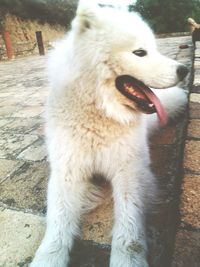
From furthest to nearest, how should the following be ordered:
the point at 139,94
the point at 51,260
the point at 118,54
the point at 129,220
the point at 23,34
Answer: the point at 23,34
the point at 139,94
the point at 118,54
the point at 129,220
the point at 51,260

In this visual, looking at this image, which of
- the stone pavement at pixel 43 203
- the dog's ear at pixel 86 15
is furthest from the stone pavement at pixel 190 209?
the dog's ear at pixel 86 15

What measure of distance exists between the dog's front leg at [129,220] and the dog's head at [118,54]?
1.55ft

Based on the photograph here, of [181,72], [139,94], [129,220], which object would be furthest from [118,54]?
[129,220]

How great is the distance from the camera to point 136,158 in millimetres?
1892

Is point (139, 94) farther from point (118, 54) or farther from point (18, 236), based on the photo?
point (18, 236)

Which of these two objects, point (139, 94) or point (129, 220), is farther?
point (139, 94)

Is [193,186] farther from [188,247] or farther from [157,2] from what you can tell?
[157,2]

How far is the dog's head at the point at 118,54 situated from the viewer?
70.7 inches

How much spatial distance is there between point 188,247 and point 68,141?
911mm

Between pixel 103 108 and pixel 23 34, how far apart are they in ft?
59.0

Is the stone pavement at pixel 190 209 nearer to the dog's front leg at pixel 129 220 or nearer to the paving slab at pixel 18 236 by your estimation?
the dog's front leg at pixel 129 220

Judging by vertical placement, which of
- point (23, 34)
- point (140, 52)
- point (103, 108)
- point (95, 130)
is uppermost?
point (140, 52)

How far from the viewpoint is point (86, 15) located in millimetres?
1794

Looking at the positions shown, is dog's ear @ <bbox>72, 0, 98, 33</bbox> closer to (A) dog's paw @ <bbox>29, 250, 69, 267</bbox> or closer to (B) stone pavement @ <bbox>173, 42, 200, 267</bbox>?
(B) stone pavement @ <bbox>173, 42, 200, 267</bbox>
